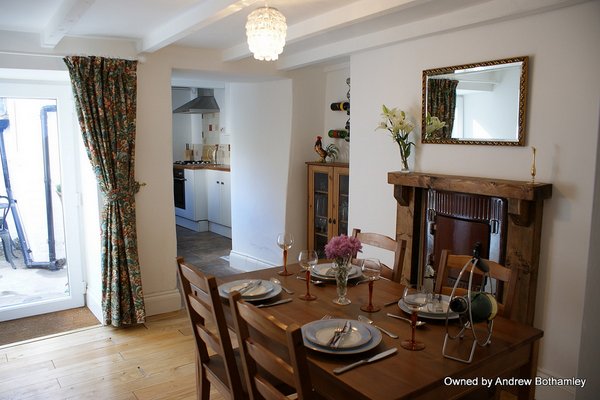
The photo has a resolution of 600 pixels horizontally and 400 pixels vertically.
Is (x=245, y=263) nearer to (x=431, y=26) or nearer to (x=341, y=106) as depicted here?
(x=341, y=106)

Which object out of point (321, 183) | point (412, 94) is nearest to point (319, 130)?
point (321, 183)

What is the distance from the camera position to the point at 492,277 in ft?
7.07

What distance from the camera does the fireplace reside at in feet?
8.68

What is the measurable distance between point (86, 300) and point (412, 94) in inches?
133

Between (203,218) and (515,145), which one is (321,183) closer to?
(515,145)

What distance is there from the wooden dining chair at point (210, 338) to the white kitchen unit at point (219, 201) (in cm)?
489

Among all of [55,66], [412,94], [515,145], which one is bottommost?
[515,145]

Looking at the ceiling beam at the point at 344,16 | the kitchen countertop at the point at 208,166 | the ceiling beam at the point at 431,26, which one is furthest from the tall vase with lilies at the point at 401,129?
the kitchen countertop at the point at 208,166

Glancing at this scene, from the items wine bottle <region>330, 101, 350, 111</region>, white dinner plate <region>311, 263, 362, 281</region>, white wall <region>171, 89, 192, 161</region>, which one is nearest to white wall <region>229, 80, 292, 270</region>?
wine bottle <region>330, 101, 350, 111</region>

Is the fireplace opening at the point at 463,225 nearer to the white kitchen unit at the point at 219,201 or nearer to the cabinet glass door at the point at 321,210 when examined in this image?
the cabinet glass door at the point at 321,210

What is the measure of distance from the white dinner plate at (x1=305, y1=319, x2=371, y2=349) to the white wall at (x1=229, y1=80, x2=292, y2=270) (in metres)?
3.20

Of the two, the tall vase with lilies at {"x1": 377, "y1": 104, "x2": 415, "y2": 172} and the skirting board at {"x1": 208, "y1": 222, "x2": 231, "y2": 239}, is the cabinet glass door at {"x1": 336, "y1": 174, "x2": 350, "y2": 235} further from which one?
the skirting board at {"x1": 208, "y1": 222, "x2": 231, "y2": 239}

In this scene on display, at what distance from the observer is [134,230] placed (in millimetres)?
3801

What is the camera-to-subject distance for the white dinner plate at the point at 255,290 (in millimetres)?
2168
